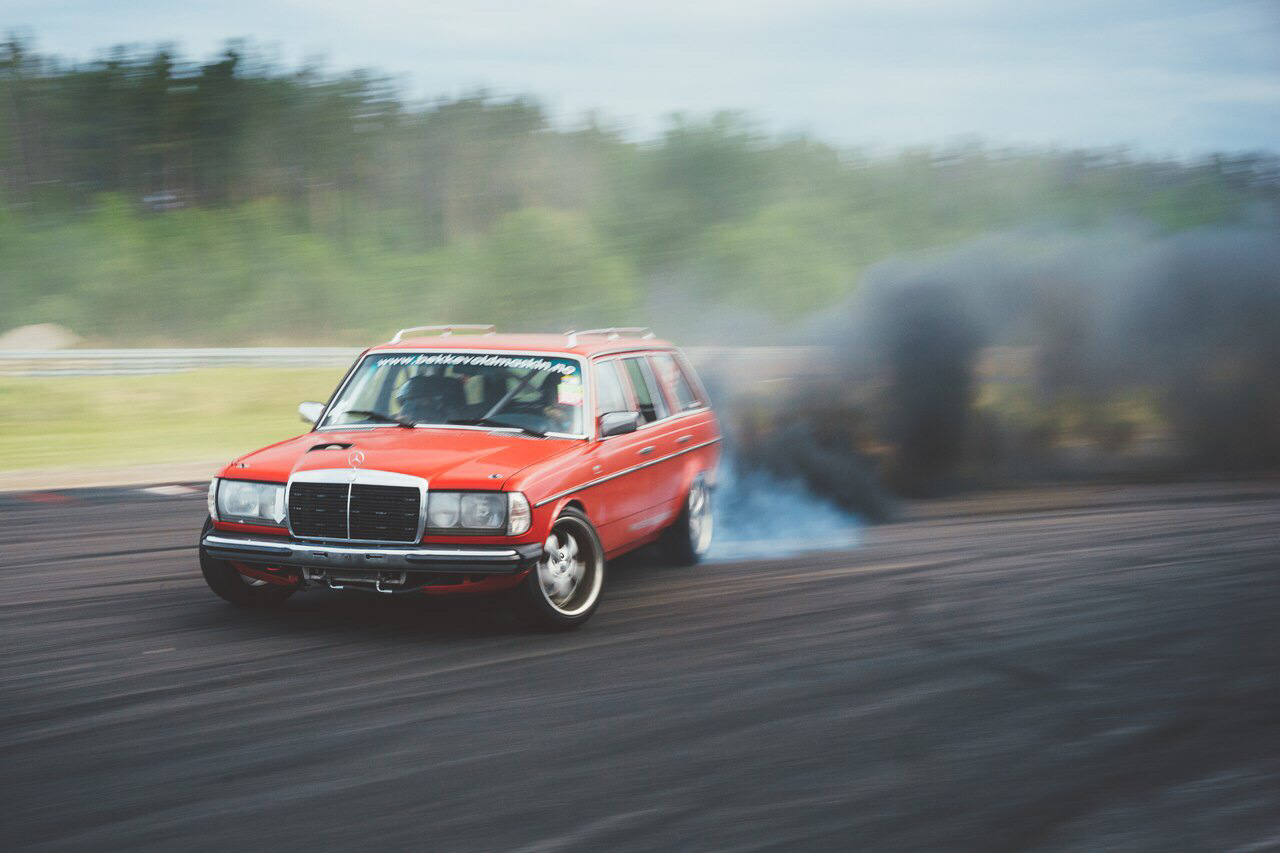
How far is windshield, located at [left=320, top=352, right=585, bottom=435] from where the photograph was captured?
7430mm

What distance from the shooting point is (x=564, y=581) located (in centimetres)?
686

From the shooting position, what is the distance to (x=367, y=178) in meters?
53.1

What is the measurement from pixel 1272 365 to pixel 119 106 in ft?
156

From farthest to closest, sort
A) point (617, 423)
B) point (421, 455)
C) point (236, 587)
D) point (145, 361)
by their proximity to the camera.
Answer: point (145, 361), point (617, 423), point (236, 587), point (421, 455)

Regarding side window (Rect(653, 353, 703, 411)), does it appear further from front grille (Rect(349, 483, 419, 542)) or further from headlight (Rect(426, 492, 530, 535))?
front grille (Rect(349, 483, 419, 542))

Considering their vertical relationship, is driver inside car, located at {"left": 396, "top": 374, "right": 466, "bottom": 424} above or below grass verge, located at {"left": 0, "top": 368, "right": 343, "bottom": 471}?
above

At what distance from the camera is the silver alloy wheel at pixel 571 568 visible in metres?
6.74

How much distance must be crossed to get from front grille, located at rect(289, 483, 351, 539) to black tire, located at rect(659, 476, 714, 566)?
9.84ft

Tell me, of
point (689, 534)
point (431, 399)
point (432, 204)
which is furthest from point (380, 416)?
point (432, 204)

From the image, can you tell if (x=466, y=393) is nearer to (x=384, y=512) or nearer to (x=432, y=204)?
(x=384, y=512)

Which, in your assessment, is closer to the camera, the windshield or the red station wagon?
the red station wagon

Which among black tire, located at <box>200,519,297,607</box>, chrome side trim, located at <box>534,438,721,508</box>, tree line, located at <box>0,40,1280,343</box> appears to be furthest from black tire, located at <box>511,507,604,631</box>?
tree line, located at <box>0,40,1280,343</box>

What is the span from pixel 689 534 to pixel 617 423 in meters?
1.81

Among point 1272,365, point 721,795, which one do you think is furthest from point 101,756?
point 1272,365
